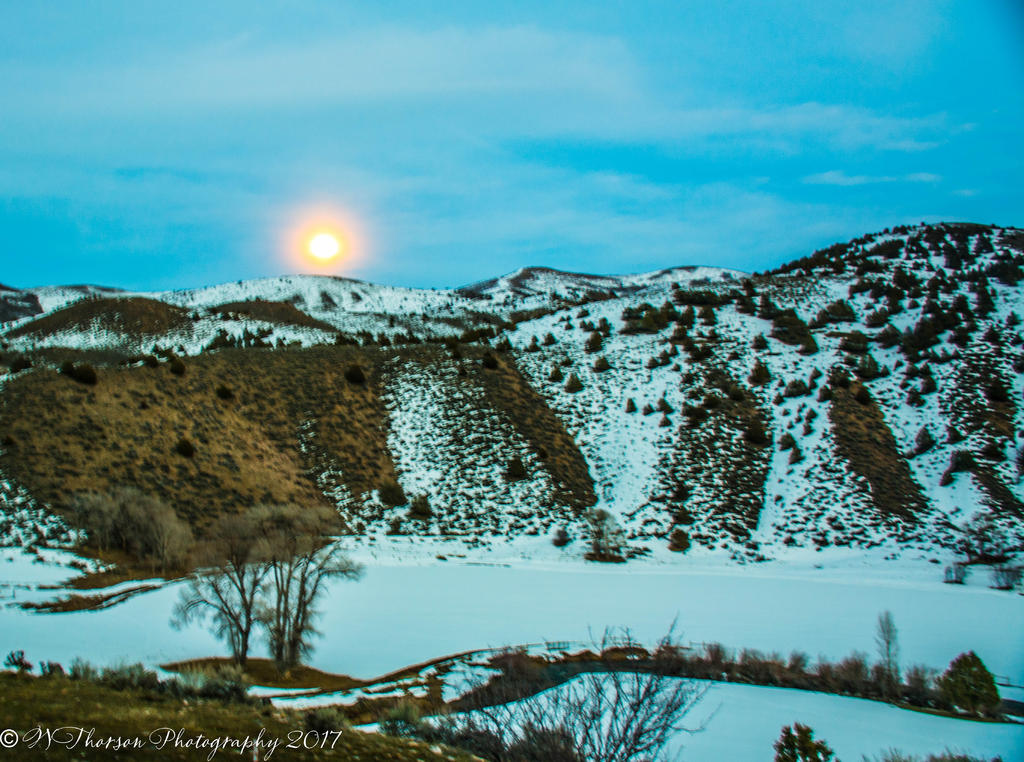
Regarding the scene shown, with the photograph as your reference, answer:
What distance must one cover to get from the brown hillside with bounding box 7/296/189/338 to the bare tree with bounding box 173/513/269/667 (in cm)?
6943

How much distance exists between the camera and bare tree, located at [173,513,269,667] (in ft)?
67.2

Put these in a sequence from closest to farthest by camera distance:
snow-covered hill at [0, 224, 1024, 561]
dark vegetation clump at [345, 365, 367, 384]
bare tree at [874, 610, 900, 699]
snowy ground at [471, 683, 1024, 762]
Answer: snowy ground at [471, 683, 1024, 762] < bare tree at [874, 610, 900, 699] < snow-covered hill at [0, 224, 1024, 561] < dark vegetation clump at [345, 365, 367, 384]

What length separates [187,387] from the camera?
4381 cm

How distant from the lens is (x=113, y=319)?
82.7 metres

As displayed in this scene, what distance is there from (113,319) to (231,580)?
253 feet

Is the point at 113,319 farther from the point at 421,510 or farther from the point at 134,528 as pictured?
the point at 421,510

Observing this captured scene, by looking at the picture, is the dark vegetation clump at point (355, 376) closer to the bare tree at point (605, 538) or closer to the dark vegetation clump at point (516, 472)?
the dark vegetation clump at point (516, 472)

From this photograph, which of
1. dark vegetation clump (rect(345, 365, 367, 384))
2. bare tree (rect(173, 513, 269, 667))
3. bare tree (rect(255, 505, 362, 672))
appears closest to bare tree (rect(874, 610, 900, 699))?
bare tree (rect(255, 505, 362, 672))

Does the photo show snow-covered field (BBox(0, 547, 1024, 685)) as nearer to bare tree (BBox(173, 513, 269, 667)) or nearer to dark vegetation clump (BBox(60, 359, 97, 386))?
bare tree (BBox(173, 513, 269, 667))

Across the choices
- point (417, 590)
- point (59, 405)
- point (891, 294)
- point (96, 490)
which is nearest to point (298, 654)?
point (417, 590)

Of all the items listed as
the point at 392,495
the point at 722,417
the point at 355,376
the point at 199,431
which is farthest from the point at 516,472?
the point at 199,431

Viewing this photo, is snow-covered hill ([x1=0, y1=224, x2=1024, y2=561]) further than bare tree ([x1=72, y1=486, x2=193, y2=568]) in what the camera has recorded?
Yes

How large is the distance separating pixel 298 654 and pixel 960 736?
62.4 feet

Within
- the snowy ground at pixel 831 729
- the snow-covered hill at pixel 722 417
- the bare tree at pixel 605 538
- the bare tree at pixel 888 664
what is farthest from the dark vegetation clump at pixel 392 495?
the bare tree at pixel 888 664
